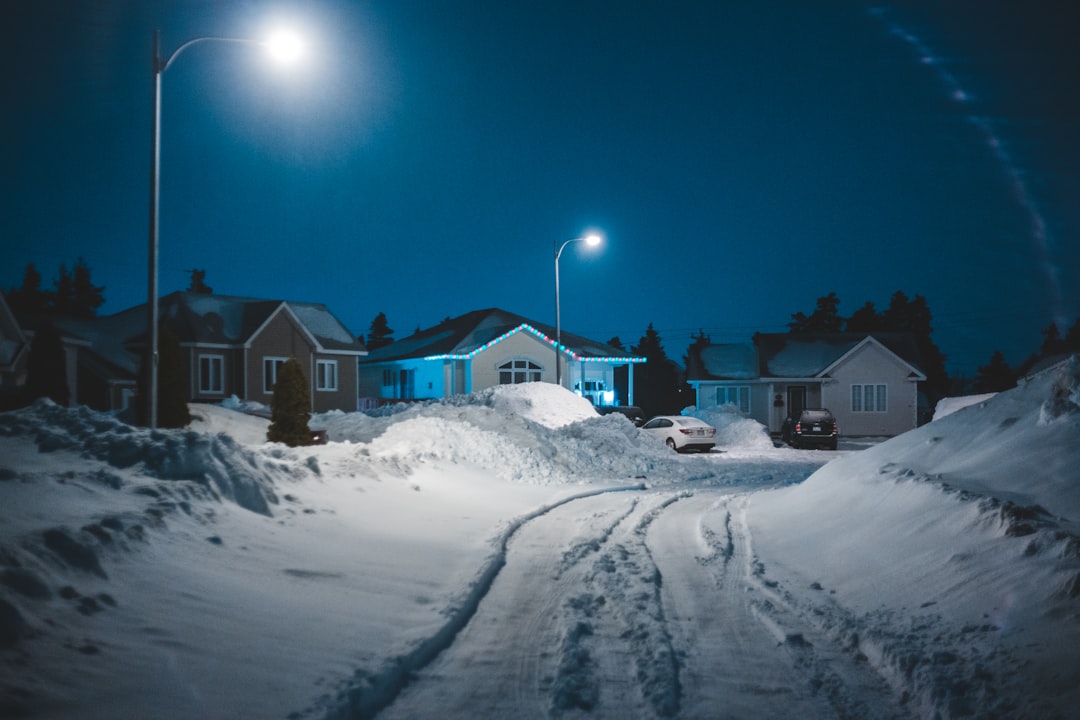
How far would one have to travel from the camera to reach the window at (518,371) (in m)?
42.8

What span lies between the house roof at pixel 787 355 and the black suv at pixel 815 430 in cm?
955

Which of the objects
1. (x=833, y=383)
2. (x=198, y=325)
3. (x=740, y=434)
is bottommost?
(x=740, y=434)

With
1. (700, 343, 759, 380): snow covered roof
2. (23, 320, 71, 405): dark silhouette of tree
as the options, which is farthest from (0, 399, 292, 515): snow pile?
(700, 343, 759, 380): snow covered roof

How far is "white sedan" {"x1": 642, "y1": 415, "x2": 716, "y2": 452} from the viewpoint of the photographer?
96.0ft

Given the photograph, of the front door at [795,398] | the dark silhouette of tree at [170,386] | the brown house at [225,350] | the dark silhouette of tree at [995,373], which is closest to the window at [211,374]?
the brown house at [225,350]

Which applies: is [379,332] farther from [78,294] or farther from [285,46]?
[285,46]

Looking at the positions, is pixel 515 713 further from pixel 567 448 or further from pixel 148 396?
pixel 567 448

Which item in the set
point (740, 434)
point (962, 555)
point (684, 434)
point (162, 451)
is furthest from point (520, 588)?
point (740, 434)

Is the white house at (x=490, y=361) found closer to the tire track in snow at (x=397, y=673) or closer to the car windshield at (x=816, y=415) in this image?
the car windshield at (x=816, y=415)

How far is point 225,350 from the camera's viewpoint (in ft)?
114

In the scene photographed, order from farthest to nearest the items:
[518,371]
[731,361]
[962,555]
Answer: [731,361], [518,371], [962,555]

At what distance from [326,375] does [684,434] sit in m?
18.9

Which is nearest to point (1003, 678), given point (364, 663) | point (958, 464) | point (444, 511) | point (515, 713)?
point (515, 713)

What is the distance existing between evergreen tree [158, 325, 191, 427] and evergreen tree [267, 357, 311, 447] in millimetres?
2519
